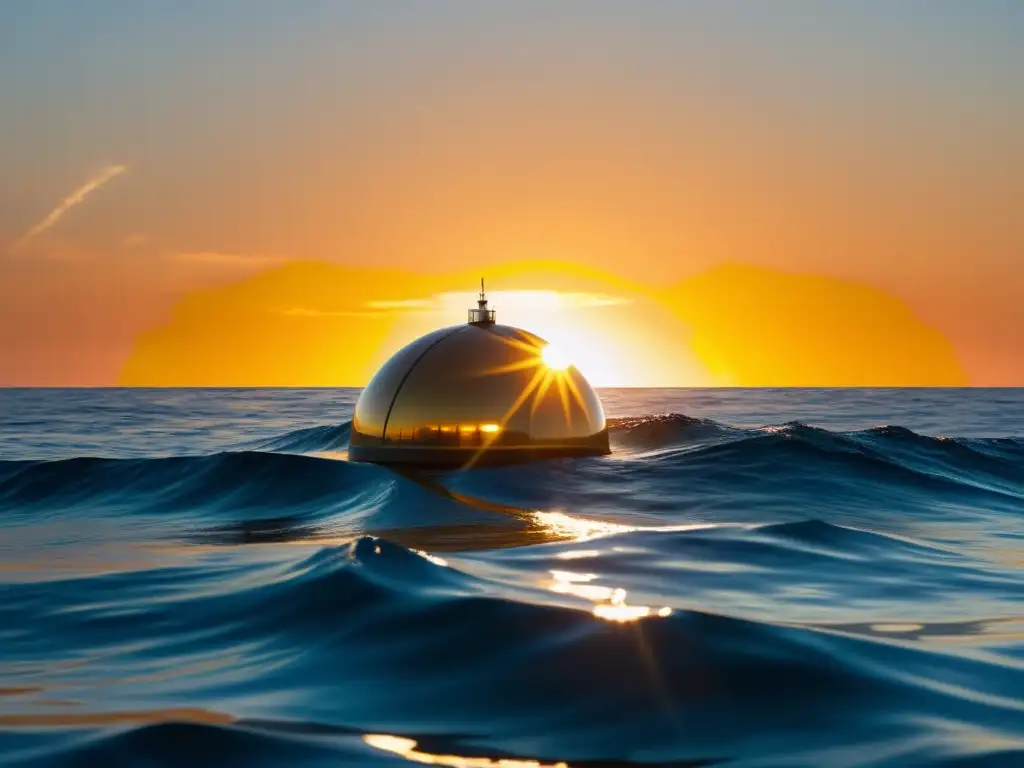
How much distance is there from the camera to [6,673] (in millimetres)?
8250

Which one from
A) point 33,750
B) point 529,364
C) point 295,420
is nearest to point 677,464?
point 529,364

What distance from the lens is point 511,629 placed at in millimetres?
8680

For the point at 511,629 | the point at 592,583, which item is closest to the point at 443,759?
the point at 511,629

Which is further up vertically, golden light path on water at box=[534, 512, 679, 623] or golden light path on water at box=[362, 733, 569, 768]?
golden light path on water at box=[534, 512, 679, 623]

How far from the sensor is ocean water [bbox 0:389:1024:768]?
6426mm

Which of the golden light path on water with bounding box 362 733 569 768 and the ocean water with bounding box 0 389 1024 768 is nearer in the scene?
the golden light path on water with bounding box 362 733 569 768

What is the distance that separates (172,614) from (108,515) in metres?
11.5

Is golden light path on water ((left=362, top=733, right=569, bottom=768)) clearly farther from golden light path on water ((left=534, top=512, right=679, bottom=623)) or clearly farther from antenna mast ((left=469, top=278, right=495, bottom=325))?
antenna mast ((left=469, top=278, right=495, bottom=325))

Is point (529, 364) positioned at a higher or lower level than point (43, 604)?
higher

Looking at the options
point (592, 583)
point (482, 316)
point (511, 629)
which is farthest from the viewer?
point (482, 316)

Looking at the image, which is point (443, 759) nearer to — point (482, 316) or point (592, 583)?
point (592, 583)

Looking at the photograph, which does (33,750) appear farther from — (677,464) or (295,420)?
(295,420)

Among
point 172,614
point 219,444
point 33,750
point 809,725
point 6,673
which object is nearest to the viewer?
point 33,750

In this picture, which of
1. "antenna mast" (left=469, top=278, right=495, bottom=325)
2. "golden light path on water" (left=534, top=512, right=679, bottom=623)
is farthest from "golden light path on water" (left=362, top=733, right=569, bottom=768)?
"antenna mast" (left=469, top=278, right=495, bottom=325)
